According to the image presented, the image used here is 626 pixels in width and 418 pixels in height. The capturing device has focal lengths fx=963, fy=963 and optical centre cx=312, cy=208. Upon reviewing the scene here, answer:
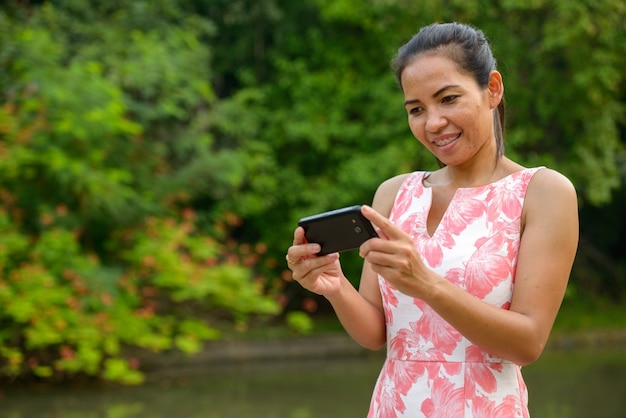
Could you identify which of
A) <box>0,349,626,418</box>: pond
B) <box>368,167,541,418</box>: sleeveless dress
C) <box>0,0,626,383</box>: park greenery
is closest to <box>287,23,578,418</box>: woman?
<box>368,167,541,418</box>: sleeveless dress

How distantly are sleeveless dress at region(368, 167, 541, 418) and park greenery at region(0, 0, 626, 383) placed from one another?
6.31 meters

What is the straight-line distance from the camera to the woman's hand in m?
1.54

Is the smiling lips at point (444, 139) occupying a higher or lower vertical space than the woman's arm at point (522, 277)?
higher

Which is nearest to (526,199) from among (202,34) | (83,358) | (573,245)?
(573,245)

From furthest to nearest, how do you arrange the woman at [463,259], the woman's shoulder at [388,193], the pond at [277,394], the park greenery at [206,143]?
the park greenery at [206,143] < the pond at [277,394] < the woman's shoulder at [388,193] < the woman at [463,259]

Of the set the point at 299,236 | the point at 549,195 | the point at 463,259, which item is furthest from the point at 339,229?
the point at 549,195

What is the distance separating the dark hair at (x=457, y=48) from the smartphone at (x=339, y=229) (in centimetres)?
35

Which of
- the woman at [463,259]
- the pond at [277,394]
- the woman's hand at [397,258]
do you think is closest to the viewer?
the woman's hand at [397,258]

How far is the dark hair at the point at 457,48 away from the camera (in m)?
1.79

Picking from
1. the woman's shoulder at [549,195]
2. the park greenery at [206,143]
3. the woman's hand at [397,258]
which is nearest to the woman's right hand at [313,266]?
the woman's hand at [397,258]

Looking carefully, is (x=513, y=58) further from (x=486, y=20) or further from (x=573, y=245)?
(x=573, y=245)

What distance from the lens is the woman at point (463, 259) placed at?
1658 millimetres

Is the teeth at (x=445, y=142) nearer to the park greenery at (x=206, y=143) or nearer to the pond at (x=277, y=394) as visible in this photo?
the pond at (x=277, y=394)

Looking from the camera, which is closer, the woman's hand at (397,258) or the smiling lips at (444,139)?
the woman's hand at (397,258)
